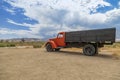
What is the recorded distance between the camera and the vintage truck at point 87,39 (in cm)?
1602

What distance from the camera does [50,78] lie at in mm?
7840

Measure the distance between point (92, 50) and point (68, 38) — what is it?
3381 millimetres

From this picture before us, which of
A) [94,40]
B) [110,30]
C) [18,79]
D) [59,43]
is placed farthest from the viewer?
[59,43]

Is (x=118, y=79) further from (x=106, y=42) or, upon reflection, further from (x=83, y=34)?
(x=83, y=34)

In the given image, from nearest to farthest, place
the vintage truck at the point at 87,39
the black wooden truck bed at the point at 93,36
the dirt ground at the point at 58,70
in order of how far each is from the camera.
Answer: the dirt ground at the point at 58,70
the black wooden truck bed at the point at 93,36
the vintage truck at the point at 87,39

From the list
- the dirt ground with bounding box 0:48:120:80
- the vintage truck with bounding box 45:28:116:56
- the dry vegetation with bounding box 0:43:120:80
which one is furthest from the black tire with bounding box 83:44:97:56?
the dirt ground with bounding box 0:48:120:80

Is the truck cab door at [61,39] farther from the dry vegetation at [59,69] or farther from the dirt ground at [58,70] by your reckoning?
the dirt ground at [58,70]

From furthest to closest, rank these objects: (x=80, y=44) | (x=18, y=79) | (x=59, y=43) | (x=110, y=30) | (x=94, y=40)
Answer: (x=59, y=43)
(x=80, y=44)
(x=94, y=40)
(x=110, y=30)
(x=18, y=79)

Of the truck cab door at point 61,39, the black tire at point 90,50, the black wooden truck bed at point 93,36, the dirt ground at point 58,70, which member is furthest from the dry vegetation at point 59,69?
the truck cab door at point 61,39

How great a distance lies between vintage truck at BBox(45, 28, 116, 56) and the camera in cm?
1602

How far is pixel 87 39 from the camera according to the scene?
58.2ft

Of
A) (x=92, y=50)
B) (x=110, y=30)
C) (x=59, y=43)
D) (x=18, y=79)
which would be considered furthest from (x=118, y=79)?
(x=59, y=43)

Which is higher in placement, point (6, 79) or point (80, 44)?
point (80, 44)

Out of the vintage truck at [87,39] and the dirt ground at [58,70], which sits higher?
the vintage truck at [87,39]
